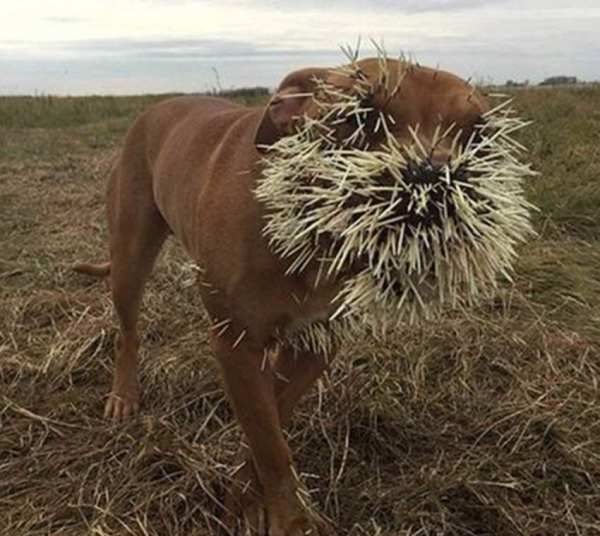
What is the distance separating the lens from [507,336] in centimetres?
459

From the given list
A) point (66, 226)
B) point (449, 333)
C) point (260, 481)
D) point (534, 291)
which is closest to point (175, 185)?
point (260, 481)

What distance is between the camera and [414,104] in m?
2.27

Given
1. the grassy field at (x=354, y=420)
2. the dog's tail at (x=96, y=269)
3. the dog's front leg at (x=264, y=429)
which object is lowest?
the grassy field at (x=354, y=420)

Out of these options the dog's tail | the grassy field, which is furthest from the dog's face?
the dog's tail

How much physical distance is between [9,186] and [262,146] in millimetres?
8773

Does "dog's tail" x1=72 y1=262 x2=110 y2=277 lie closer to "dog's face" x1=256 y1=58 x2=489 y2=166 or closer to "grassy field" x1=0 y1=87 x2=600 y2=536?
"grassy field" x1=0 y1=87 x2=600 y2=536

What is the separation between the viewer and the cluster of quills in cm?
212

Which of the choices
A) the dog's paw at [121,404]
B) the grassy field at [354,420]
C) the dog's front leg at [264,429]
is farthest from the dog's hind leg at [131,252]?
the dog's front leg at [264,429]

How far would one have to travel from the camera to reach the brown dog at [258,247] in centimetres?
233

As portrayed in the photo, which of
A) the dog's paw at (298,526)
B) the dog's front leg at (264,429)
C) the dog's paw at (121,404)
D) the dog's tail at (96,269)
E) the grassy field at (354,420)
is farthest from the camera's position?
the dog's tail at (96,269)

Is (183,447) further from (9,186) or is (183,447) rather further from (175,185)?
(9,186)

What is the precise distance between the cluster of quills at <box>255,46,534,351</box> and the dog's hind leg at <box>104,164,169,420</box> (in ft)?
6.46

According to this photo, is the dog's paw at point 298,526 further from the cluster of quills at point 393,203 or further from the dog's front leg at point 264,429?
the cluster of quills at point 393,203

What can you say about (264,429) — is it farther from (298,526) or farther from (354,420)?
(354,420)
